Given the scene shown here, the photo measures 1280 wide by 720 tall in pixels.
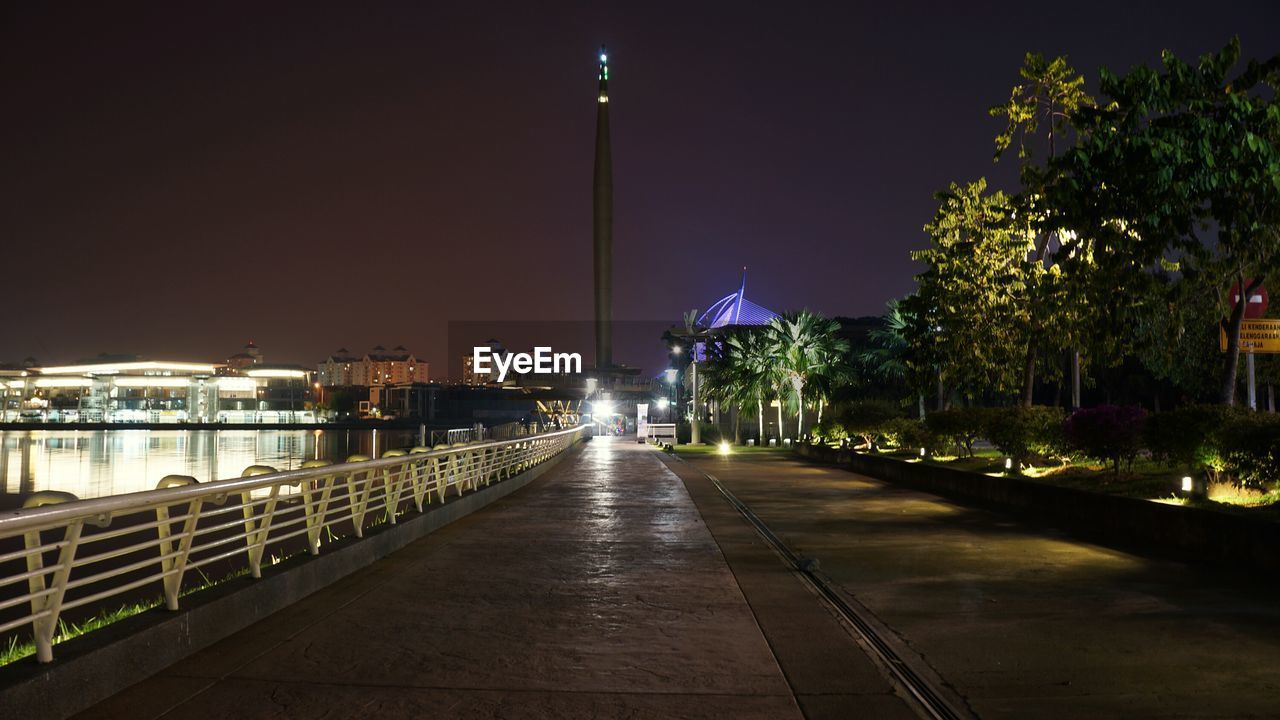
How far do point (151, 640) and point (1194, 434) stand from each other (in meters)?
14.2

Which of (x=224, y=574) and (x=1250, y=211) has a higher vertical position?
(x=1250, y=211)

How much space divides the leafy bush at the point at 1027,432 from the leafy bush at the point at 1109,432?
249 cm

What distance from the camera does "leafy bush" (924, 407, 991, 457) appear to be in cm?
2755

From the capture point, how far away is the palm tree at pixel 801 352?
6469cm

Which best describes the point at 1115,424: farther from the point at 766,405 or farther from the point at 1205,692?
the point at 766,405

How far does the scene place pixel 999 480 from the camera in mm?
21688

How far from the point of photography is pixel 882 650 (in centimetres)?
791

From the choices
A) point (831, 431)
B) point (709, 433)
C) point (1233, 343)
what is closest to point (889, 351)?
point (709, 433)

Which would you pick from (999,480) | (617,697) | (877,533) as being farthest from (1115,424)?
(617,697)

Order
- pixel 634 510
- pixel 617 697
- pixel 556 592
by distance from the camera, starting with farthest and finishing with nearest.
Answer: pixel 634 510
pixel 556 592
pixel 617 697

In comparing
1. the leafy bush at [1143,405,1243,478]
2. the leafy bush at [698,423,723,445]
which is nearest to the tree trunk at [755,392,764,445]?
the leafy bush at [698,423,723,445]

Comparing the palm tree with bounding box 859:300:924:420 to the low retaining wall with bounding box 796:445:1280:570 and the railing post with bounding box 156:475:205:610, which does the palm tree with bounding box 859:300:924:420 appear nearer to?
the low retaining wall with bounding box 796:445:1280:570


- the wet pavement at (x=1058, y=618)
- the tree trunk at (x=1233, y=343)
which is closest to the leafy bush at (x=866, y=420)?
the tree trunk at (x=1233, y=343)

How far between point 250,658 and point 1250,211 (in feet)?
44.0
